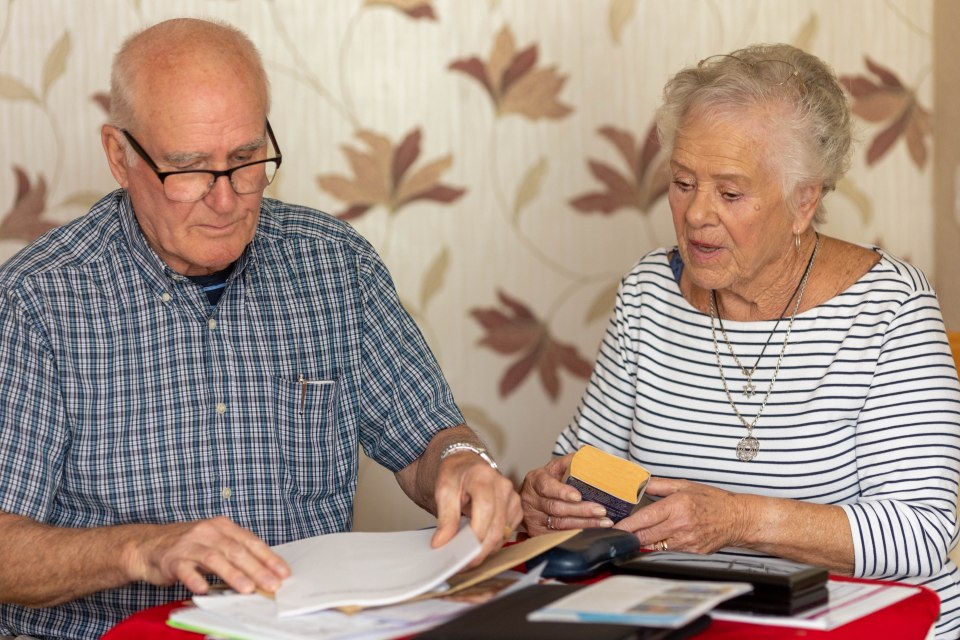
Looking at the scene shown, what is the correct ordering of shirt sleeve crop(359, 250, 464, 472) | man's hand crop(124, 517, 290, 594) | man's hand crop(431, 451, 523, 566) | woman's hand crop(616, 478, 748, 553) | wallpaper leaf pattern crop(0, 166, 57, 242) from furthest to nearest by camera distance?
wallpaper leaf pattern crop(0, 166, 57, 242)
shirt sleeve crop(359, 250, 464, 472)
woman's hand crop(616, 478, 748, 553)
man's hand crop(431, 451, 523, 566)
man's hand crop(124, 517, 290, 594)

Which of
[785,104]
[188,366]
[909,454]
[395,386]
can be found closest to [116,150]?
[188,366]

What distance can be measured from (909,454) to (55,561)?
1330 millimetres

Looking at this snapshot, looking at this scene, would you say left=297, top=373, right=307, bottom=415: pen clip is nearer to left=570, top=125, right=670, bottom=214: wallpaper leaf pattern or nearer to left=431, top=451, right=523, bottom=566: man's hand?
left=431, top=451, right=523, bottom=566: man's hand

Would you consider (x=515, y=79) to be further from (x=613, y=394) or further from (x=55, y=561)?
(x=55, y=561)

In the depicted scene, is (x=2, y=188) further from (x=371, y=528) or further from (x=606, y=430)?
(x=606, y=430)

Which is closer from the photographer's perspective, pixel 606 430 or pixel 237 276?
pixel 237 276

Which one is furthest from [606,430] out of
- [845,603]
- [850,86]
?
[850,86]

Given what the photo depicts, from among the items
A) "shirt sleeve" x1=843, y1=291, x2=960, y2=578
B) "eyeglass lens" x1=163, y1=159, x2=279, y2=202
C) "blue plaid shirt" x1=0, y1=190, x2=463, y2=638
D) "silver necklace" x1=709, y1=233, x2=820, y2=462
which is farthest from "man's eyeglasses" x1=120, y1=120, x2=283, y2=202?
"shirt sleeve" x1=843, y1=291, x2=960, y2=578

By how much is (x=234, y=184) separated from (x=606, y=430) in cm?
85

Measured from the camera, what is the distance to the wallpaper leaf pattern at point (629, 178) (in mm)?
2928

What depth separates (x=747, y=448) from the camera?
199cm

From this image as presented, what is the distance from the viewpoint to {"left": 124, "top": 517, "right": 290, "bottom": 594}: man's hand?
1338mm

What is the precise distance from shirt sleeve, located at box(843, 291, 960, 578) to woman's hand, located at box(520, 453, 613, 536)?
0.42 metres

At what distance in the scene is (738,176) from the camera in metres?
1.95
